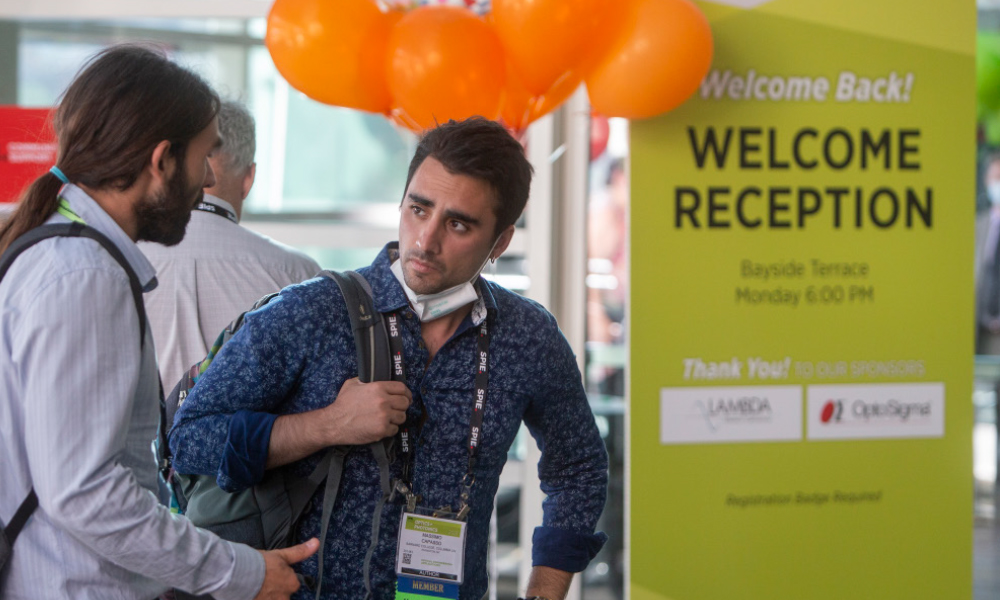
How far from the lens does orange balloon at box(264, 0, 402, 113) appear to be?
2.45 meters

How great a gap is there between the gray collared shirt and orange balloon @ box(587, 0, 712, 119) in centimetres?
159

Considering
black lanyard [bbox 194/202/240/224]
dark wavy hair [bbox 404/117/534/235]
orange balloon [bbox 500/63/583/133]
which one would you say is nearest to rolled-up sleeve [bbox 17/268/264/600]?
dark wavy hair [bbox 404/117/534/235]

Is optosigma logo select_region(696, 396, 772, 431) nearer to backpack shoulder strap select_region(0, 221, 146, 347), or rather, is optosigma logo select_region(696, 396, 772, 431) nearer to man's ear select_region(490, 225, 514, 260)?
man's ear select_region(490, 225, 514, 260)

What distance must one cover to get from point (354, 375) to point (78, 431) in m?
0.46

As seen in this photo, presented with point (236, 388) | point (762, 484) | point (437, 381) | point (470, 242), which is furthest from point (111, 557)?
point (762, 484)

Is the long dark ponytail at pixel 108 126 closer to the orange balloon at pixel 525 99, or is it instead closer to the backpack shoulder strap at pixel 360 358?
the backpack shoulder strap at pixel 360 358

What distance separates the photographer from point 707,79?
276 cm

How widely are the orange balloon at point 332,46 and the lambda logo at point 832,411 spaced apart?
1.64 metres

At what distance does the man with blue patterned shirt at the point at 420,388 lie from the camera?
1.42 meters

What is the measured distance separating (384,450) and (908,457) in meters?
2.07

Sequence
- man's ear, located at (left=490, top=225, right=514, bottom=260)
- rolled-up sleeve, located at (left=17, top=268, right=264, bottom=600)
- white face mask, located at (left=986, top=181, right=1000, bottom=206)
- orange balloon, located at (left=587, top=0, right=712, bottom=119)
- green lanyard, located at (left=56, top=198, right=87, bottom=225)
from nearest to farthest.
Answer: rolled-up sleeve, located at (left=17, top=268, right=264, bottom=600), green lanyard, located at (left=56, top=198, right=87, bottom=225), man's ear, located at (left=490, top=225, right=514, bottom=260), orange balloon, located at (left=587, top=0, right=712, bottom=119), white face mask, located at (left=986, top=181, right=1000, bottom=206)

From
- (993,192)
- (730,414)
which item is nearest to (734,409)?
(730,414)

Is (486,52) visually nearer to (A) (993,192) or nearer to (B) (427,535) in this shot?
(B) (427,535)

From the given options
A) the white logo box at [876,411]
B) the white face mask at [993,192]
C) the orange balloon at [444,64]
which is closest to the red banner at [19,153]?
the orange balloon at [444,64]
